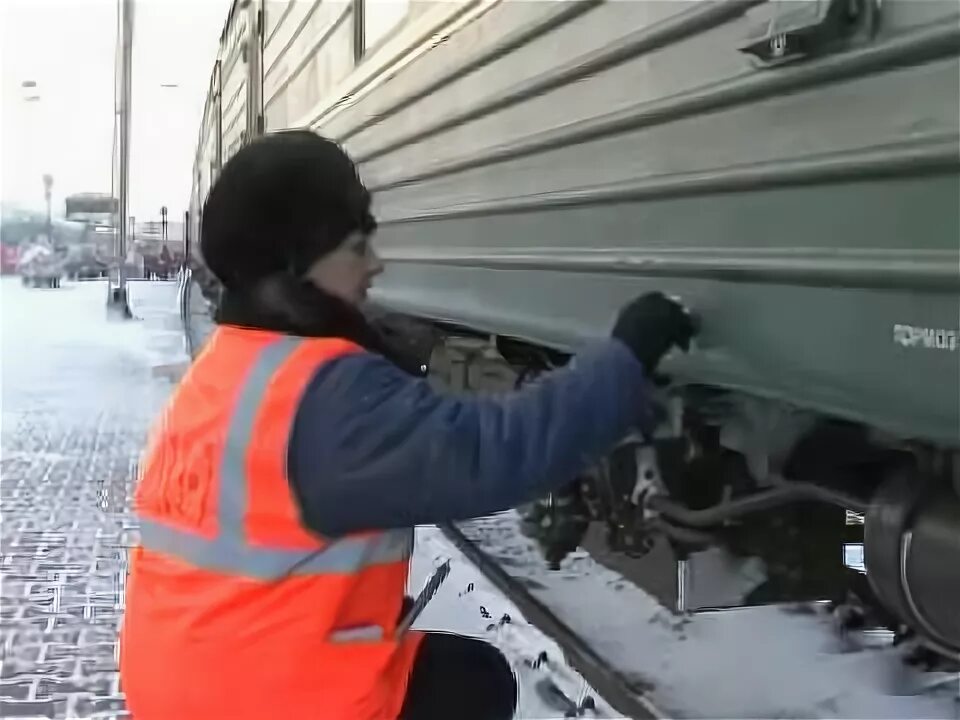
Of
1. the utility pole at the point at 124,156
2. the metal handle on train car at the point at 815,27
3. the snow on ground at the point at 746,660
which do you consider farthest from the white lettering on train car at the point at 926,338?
the utility pole at the point at 124,156

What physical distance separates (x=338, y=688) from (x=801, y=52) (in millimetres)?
997

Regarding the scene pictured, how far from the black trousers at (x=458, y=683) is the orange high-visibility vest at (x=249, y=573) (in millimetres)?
140

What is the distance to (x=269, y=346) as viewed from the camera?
5.07 feet

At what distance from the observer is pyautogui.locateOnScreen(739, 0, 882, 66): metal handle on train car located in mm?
1430

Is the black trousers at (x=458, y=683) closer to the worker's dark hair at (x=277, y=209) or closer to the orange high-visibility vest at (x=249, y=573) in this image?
the orange high-visibility vest at (x=249, y=573)

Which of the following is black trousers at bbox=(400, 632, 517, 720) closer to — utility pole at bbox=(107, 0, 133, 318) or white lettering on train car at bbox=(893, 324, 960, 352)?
white lettering on train car at bbox=(893, 324, 960, 352)

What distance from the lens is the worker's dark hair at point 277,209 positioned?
5.16 ft

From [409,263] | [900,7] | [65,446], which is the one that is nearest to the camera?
[900,7]

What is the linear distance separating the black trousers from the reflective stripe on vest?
0.30 metres

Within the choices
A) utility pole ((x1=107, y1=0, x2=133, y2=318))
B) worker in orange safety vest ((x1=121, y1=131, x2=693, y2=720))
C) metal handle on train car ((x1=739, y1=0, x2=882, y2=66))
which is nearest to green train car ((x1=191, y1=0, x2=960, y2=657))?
metal handle on train car ((x1=739, y1=0, x2=882, y2=66))

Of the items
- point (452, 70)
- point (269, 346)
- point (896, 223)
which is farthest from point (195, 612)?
point (452, 70)

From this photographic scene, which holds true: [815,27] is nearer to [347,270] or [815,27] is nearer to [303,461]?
[347,270]

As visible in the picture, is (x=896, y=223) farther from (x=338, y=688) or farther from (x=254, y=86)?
(x=254, y=86)

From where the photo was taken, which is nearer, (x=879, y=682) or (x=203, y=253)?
(x=203, y=253)
